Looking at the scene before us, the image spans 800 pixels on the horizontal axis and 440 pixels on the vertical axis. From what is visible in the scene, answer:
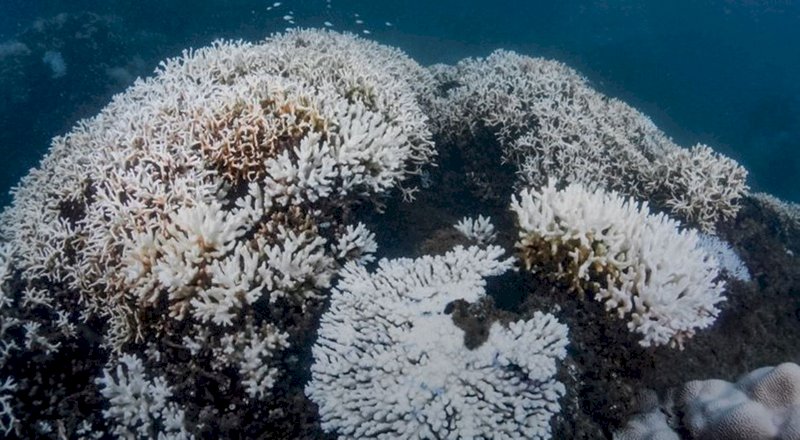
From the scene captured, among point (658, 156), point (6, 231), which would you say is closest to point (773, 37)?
point (658, 156)

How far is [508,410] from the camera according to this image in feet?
10.9

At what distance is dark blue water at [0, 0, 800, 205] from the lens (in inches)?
752

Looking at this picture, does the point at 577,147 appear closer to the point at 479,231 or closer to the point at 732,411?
the point at 479,231

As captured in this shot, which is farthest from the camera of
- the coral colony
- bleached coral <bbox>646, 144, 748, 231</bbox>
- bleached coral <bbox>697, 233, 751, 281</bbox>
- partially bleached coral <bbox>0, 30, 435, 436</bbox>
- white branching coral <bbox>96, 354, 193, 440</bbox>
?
bleached coral <bbox>646, 144, 748, 231</bbox>

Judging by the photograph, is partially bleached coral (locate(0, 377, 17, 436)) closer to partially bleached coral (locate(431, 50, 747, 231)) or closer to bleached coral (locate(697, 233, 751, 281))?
partially bleached coral (locate(431, 50, 747, 231))

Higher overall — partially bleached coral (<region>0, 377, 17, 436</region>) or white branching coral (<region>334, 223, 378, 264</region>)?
white branching coral (<region>334, 223, 378, 264</region>)

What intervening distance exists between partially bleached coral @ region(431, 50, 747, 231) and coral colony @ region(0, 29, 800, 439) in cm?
151

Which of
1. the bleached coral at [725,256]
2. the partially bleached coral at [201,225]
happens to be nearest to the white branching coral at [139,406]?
the partially bleached coral at [201,225]

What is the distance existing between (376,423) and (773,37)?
56.7 metres

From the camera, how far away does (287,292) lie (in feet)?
13.0

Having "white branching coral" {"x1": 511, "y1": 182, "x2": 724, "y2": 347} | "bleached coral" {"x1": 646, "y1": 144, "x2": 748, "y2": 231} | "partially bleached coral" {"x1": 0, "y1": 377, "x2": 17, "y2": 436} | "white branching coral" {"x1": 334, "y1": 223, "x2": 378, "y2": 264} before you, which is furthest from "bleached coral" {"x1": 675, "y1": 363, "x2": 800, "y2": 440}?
"partially bleached coral" {"x1": 0, "y1": 377, "x2": 17, "y2": 436}

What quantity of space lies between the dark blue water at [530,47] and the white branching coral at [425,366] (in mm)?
18427

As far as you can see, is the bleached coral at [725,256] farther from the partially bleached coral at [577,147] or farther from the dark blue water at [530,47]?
the dark blue water at [530,47]

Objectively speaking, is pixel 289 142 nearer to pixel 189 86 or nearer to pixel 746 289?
pixel 189 86
